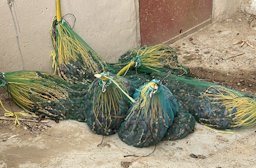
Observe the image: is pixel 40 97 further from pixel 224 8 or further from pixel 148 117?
pixel 224 8

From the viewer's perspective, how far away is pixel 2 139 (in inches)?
151

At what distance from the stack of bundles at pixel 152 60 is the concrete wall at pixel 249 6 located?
187cm

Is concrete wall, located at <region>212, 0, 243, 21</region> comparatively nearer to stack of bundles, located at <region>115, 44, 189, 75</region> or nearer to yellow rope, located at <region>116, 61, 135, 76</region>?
stack of bundles, located at <region>115, 44, 189, 75</region>

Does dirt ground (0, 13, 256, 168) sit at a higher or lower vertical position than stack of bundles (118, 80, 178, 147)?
lower

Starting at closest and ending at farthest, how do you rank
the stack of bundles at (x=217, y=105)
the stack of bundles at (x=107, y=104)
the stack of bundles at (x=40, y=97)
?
the stack of bundles at (x=107, y=104) → the stack of bundles at (x=217, y=105) → the stack of bundles at (x=40, y=97)

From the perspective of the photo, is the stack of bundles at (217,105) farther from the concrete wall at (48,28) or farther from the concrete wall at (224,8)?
the concrete wall at (224,8)

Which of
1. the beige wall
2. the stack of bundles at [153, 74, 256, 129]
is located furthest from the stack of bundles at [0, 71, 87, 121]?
the stack of bundles at [153, 74, 256, 129]

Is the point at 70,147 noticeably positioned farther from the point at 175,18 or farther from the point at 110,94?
the point at 175,18

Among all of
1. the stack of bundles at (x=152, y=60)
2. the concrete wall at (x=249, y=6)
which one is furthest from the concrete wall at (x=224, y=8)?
the stack of bundles at (x=152, y=60)

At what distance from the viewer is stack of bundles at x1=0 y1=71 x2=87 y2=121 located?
13.3ft

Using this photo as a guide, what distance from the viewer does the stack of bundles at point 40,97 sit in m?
4.06

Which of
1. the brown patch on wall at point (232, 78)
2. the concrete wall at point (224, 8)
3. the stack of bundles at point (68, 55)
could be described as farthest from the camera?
the concrete wall at point (224, 8)

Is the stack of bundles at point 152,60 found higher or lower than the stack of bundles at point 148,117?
higher

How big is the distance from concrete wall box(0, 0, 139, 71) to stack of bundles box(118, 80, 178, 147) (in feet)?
3.54
